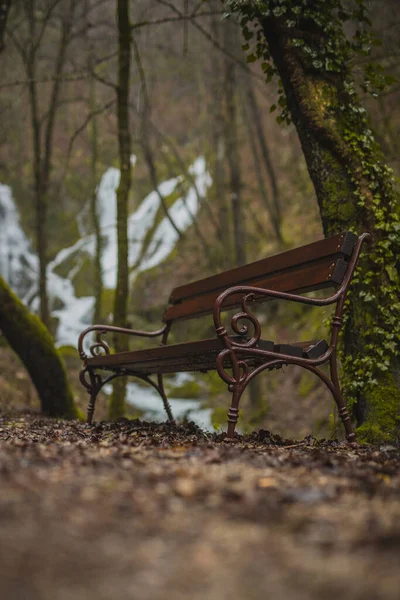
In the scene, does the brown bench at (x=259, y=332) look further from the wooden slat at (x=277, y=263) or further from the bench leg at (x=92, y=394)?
the bench leg at (x=92, y=394)

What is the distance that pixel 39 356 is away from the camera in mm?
6438

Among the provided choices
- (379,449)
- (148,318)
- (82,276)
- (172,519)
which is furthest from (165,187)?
(172,519)

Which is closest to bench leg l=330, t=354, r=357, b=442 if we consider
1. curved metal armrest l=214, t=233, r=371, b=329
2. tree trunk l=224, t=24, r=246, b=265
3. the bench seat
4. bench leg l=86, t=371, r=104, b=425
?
the bench seat

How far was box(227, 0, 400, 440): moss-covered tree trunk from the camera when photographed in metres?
3.71

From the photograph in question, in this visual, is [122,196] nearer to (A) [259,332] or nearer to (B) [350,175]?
(B) [350,175]

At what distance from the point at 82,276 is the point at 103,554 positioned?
59.4 ft

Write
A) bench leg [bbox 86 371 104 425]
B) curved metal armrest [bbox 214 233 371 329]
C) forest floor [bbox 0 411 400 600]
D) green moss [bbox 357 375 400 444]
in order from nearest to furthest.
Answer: forest floor [bbox 0 411 400 600], curved metal armrest [bbox 214 233 371 329], green moss [bbox 357 375 400 444], bench leg [bbox 86 371 104 425]

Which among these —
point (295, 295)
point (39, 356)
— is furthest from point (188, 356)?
point (39, 356)

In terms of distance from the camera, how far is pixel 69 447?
269cm

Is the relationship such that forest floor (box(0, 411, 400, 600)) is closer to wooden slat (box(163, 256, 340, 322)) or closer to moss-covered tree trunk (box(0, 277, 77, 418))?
wooden slat (box(163, 256, 340, 322))

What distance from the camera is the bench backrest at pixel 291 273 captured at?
342cm

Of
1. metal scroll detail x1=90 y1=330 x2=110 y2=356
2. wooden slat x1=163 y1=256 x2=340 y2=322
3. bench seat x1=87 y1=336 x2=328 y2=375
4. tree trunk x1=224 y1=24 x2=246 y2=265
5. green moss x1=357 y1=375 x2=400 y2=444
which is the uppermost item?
tree trunk x1=224 y1=24 x2=246 y2=265

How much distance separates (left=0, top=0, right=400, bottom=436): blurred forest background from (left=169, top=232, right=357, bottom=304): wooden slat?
153 centimetres

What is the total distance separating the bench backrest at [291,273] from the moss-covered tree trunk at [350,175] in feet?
1.38
